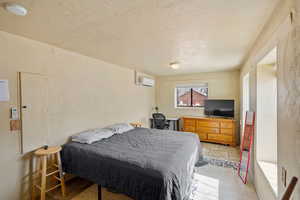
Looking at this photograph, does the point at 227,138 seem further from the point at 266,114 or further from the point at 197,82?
the point at 266,114

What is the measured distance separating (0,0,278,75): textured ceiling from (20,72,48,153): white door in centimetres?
64

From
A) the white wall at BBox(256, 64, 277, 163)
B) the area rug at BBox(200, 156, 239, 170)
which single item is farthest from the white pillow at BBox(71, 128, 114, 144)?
the white wall at BBox(256, 64, 277, 163)

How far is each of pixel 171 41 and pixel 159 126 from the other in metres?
3.14

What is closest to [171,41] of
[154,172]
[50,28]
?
[50,28]

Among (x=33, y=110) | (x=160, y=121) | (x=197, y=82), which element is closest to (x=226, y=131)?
(x=197, y=82)

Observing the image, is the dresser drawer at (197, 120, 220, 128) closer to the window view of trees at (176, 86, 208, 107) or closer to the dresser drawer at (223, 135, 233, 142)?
the dresser drawer at (223, 135, 233, 142)

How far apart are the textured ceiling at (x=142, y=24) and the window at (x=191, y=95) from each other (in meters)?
2.57

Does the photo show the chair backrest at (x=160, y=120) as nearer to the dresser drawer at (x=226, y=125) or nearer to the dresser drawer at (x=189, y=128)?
the dresser drawer at (x=189, y=128)

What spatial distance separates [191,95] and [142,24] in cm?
399

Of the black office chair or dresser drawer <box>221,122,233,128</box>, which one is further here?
the black office chair

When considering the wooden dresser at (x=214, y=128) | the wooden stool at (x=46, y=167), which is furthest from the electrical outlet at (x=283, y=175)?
the wooden dresser at (x=214, y=128)

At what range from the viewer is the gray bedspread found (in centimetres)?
150

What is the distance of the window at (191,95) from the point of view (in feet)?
16.3

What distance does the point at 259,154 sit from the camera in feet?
6.75
